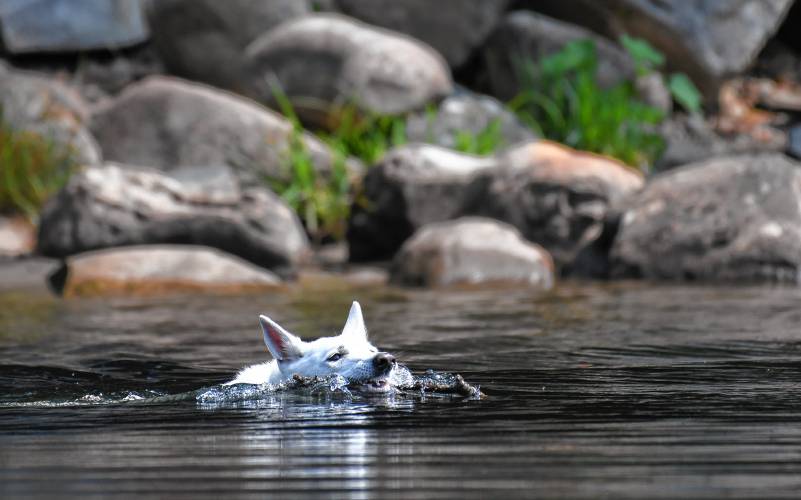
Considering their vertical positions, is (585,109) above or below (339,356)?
above

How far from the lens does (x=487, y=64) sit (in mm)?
19375

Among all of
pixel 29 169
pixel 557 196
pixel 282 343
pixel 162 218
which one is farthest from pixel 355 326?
pixel 29 169

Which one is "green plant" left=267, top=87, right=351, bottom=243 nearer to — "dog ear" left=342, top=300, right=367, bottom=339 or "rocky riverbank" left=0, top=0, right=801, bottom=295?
"rocky riverbank" left=0, top=0, right=801, bottom=295

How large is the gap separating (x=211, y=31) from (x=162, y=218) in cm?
568

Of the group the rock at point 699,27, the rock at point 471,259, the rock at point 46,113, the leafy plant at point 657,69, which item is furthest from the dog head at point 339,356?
the rock at point 699,27

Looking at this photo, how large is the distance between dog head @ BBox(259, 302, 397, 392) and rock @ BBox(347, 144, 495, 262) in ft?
28.6

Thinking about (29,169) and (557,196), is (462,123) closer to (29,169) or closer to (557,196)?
(557,196)

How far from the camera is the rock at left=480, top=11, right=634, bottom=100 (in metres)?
18.5

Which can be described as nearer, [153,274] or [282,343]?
[282,343]

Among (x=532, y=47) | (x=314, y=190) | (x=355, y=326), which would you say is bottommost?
(x=355, y=326)

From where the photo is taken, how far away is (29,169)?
1553 centimetres

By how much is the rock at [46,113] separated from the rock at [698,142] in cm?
709

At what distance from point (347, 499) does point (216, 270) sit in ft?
29.8

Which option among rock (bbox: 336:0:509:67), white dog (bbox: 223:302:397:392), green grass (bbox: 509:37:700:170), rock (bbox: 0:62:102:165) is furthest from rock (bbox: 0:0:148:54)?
white dog (bbox: 223:302:397:392)
